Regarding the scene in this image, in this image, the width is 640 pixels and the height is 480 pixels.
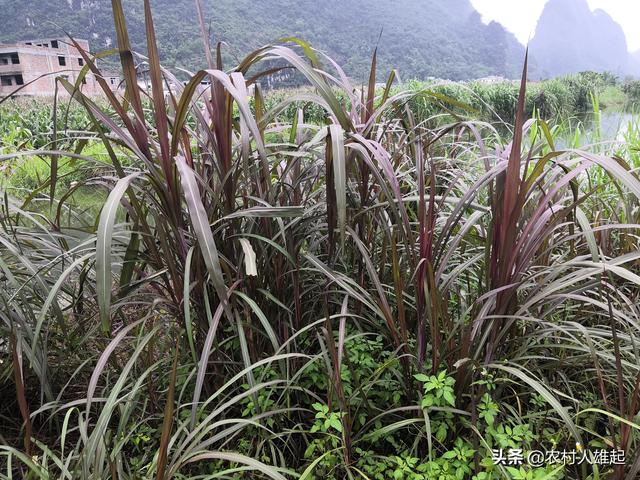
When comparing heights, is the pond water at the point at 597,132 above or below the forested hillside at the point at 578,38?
below

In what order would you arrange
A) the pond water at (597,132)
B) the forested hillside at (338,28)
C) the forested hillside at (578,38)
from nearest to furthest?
the pond water at (597,132) < the forested hillside at (338,28) < the forested hillside at (578,38)

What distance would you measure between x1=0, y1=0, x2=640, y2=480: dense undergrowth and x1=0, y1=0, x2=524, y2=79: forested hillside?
11050 mm

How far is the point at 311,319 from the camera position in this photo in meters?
0.99

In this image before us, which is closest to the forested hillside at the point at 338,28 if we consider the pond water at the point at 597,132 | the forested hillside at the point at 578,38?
the pond water at the point at 597,132

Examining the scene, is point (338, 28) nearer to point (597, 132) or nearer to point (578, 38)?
point (597, 132)

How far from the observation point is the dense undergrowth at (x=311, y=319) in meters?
0.72

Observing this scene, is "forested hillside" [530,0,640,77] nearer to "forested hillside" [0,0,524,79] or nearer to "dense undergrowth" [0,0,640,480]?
"forested hillside" [0,0,524,79]

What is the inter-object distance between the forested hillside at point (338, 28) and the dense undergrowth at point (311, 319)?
435 inches

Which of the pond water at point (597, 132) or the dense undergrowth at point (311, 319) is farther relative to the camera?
the pond water at point (597, 132)

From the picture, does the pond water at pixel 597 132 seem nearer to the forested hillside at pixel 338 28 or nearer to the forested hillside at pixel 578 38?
the forested hillside at pixel 338 28

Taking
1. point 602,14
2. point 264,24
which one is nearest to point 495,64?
point 264,24

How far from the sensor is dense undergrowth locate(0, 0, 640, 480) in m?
0.72

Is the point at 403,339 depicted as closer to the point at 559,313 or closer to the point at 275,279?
the point at 275,279

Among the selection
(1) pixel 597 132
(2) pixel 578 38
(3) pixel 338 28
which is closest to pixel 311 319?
(1) pixel 597 132
